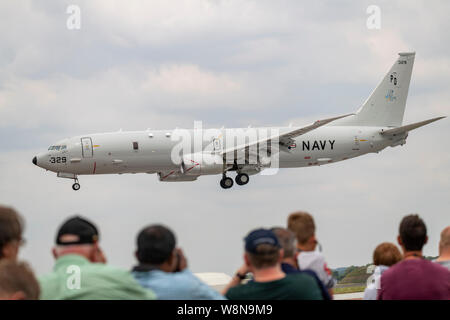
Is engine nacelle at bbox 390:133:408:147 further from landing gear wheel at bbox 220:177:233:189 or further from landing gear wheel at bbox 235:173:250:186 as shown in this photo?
landing gear wheel at bbox 220:177:233:189

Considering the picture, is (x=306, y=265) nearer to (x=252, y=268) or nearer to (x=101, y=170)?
(x=252, y=268)

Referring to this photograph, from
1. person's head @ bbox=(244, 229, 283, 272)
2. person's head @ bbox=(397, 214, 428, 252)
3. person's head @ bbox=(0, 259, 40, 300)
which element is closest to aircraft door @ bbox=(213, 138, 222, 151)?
person's head @ bbox=(397, 214, 428, 252)

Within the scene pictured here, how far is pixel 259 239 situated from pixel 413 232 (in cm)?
315

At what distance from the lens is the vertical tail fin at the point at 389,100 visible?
53000mm

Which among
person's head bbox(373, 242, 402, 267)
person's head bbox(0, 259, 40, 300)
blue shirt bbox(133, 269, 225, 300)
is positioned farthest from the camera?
person's head bbox(373, 242, 402, 267)

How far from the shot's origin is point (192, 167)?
148ft

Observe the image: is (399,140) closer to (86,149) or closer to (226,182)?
(226,182)

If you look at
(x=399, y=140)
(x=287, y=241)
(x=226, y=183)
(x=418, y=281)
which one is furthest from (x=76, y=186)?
(x=418, y=281)

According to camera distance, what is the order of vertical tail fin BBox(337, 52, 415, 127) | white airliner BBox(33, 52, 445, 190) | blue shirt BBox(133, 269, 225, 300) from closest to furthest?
blue shirt BBox(133, 269, 225, 300) < white airliner BBox(33, 52, 445, 190) < vertical tail fin BBox(337, 52, 415, 127)

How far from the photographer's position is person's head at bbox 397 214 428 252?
10.7m

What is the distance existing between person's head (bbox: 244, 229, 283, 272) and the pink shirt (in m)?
2.44

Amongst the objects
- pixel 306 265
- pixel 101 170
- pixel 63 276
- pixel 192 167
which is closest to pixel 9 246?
pixel 63 276

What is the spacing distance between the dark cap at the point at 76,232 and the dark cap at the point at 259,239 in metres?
1.82
